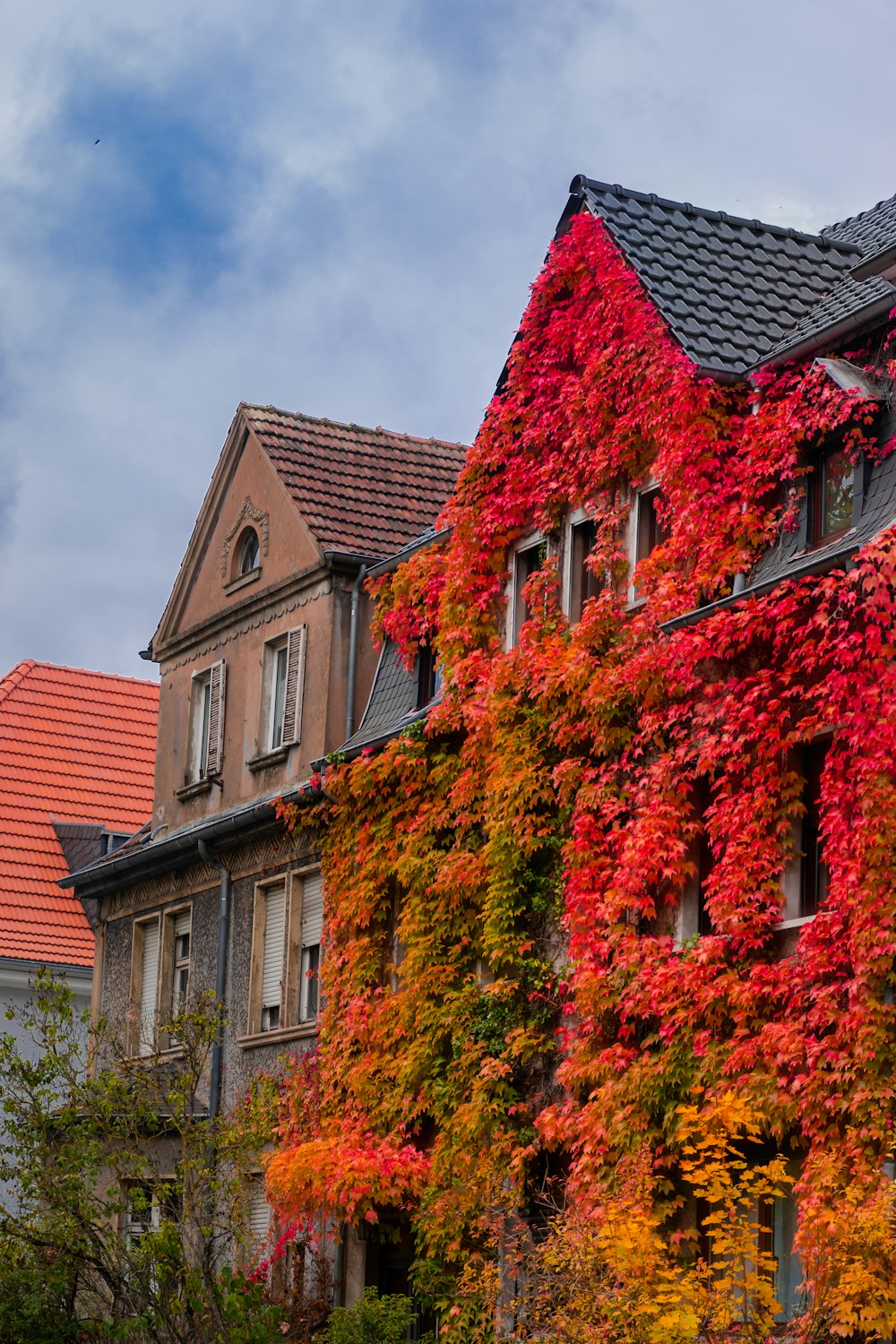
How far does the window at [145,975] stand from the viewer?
98.4 ft

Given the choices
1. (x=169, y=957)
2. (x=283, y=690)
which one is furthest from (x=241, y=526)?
(x=169, y=957)

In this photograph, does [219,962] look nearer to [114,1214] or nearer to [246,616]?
[246,616]

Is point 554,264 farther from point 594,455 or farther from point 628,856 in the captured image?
point 628,856

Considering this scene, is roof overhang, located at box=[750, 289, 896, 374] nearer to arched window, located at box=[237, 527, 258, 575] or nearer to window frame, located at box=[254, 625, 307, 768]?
window frame, located at box=[254, 625, 307, 768]

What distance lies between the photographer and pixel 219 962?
27547 millimetres

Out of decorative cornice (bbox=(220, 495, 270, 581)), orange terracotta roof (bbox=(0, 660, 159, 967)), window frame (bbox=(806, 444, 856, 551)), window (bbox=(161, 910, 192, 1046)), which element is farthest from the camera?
orange terracotta roof (bbox=(0, 660, 159, 967))

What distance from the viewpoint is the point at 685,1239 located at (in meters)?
17.5

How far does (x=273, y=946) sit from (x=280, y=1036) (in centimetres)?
137

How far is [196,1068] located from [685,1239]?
16.9 feet

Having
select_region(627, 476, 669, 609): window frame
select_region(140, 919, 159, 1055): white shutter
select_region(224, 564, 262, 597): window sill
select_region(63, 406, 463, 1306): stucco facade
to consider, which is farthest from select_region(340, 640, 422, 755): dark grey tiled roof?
select_region(140, 919, 159, 1055): white shutter

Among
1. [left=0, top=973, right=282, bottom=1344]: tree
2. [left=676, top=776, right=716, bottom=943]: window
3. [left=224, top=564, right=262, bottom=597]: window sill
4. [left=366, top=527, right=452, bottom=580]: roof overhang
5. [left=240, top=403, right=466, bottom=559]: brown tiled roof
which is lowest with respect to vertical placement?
[left=0, top=973, right=282, bottom=1344]: tree

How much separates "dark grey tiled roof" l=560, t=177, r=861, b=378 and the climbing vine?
0.85 ft

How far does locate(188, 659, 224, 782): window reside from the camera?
94.6ft

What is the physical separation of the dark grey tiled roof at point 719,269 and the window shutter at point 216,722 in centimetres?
982
